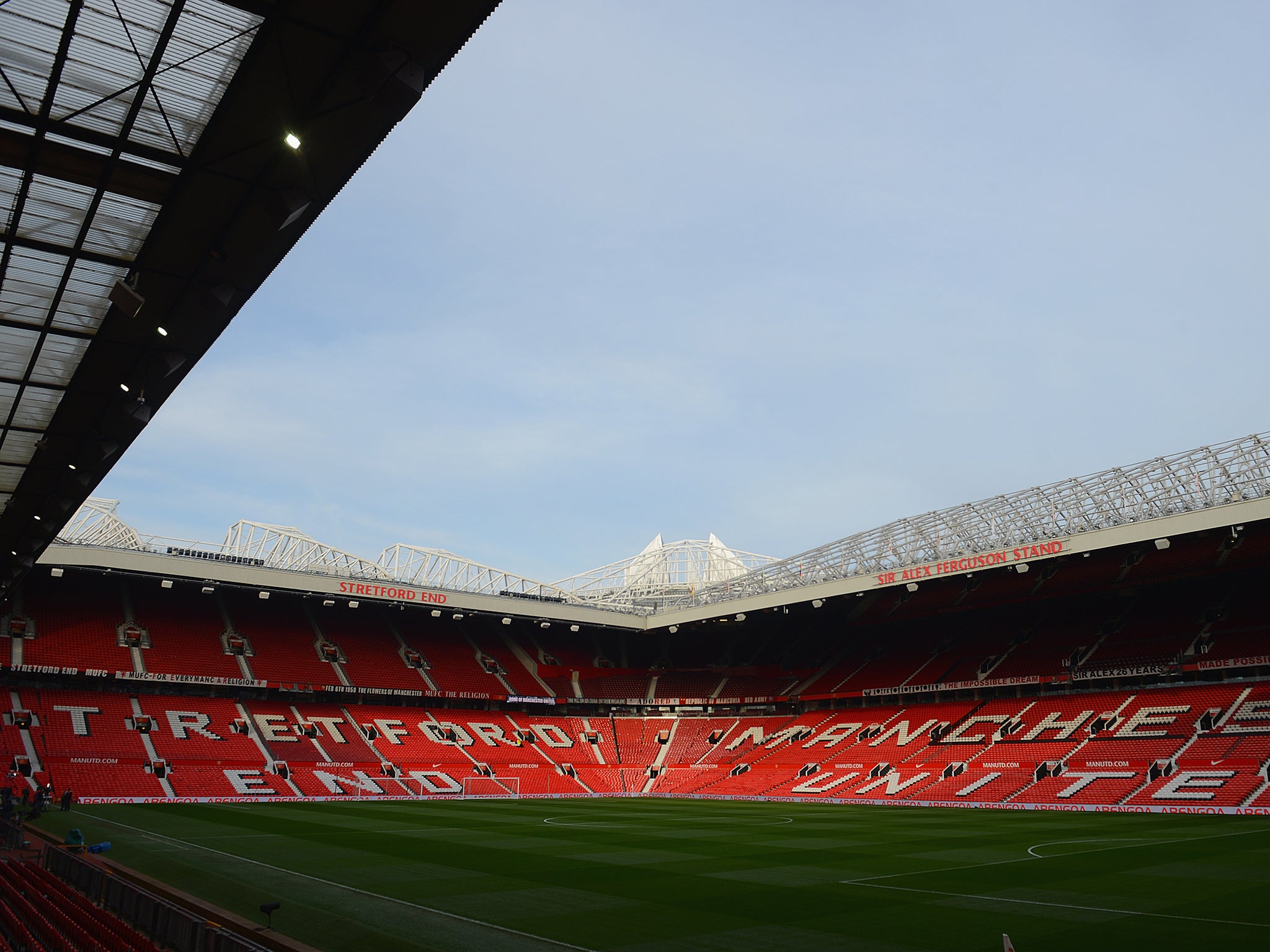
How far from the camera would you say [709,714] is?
72750 mm

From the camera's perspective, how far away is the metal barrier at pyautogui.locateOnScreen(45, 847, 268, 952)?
11031 millimetres

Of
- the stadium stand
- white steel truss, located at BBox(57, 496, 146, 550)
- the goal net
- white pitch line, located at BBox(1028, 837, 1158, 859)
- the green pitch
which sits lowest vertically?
white pitch line, located at BBox(1028, 837, 1158, 859)

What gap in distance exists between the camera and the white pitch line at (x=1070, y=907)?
1532cm

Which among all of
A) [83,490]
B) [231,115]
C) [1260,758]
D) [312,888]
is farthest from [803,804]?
[231,115]

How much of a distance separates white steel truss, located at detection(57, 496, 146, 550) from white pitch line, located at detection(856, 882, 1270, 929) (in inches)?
2102

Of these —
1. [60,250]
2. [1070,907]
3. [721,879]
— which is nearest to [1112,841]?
[1070,907]

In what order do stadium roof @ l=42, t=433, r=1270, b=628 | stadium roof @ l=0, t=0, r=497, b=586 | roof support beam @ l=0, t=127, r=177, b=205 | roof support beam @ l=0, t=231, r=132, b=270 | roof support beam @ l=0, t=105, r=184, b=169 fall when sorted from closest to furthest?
stadium roof @ l=0, t=0, r=497, b=586, roof support beam @ l=0, t=105, r=184, b=169, roof support beam @ l=0, t=127, r=177, b=205, roof support beam @ l=0, t=231, r=132, b=270, stadium roof @ l=42, t=433, r=1270, b=628

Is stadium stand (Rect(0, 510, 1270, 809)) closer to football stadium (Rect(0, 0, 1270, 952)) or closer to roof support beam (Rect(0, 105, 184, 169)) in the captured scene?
football stadium (Rect(0, 0, 1270, 952))

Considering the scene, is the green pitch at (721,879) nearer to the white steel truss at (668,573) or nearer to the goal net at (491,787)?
the goal net at (491,787)

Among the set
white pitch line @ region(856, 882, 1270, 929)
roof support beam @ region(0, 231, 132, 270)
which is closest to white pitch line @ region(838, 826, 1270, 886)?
white pitch line @ region(856, 882, 1270, 929)

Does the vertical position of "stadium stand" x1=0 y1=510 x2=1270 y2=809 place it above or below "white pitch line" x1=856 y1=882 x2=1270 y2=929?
above

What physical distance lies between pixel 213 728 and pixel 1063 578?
53.1m

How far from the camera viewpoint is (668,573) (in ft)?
245

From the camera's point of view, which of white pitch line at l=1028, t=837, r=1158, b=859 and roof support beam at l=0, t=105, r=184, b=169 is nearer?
roof support beam at l=0, t=105, r=184, b=169
